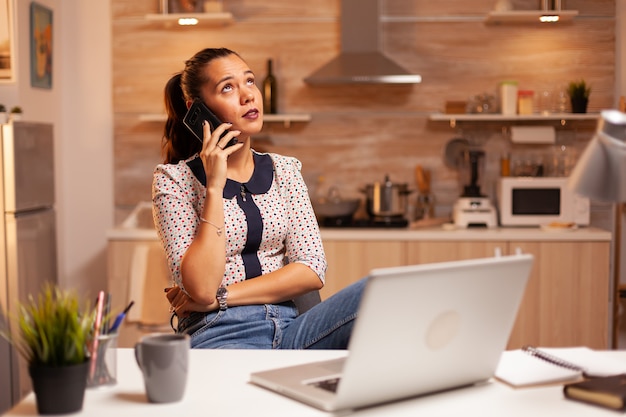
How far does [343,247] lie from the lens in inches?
173

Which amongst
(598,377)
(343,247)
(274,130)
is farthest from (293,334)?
(274,130)

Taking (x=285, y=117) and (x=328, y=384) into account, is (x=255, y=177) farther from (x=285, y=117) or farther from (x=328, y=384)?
(x=285, y=117)

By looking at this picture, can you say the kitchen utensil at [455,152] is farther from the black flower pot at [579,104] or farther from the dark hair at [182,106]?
the dark hair at [182,106]

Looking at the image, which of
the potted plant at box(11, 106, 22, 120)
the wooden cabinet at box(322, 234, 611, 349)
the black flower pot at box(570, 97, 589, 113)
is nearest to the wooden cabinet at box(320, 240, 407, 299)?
the wooden cabinet at box(322, 234, 611, 349)

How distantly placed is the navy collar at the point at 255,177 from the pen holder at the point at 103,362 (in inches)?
36.9

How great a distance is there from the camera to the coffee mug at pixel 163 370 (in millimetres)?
1362

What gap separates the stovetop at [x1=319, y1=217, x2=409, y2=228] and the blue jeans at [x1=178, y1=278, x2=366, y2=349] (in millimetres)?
2280

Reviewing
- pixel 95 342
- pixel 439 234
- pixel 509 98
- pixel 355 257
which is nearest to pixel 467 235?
pixel 439 234

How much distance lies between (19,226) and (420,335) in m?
3.14

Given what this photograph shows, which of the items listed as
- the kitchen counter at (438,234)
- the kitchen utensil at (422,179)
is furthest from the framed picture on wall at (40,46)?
the kitchen utensil at (422,179)

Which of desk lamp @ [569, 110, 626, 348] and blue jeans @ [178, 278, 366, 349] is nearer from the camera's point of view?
desk lamp @ [569, 110, 626, 348]

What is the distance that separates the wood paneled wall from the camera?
16.0 ft

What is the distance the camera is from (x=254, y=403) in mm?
1360

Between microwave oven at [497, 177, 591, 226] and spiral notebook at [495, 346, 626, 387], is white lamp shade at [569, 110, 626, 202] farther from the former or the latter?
microwave oven at [497, 177, 591, 226]
